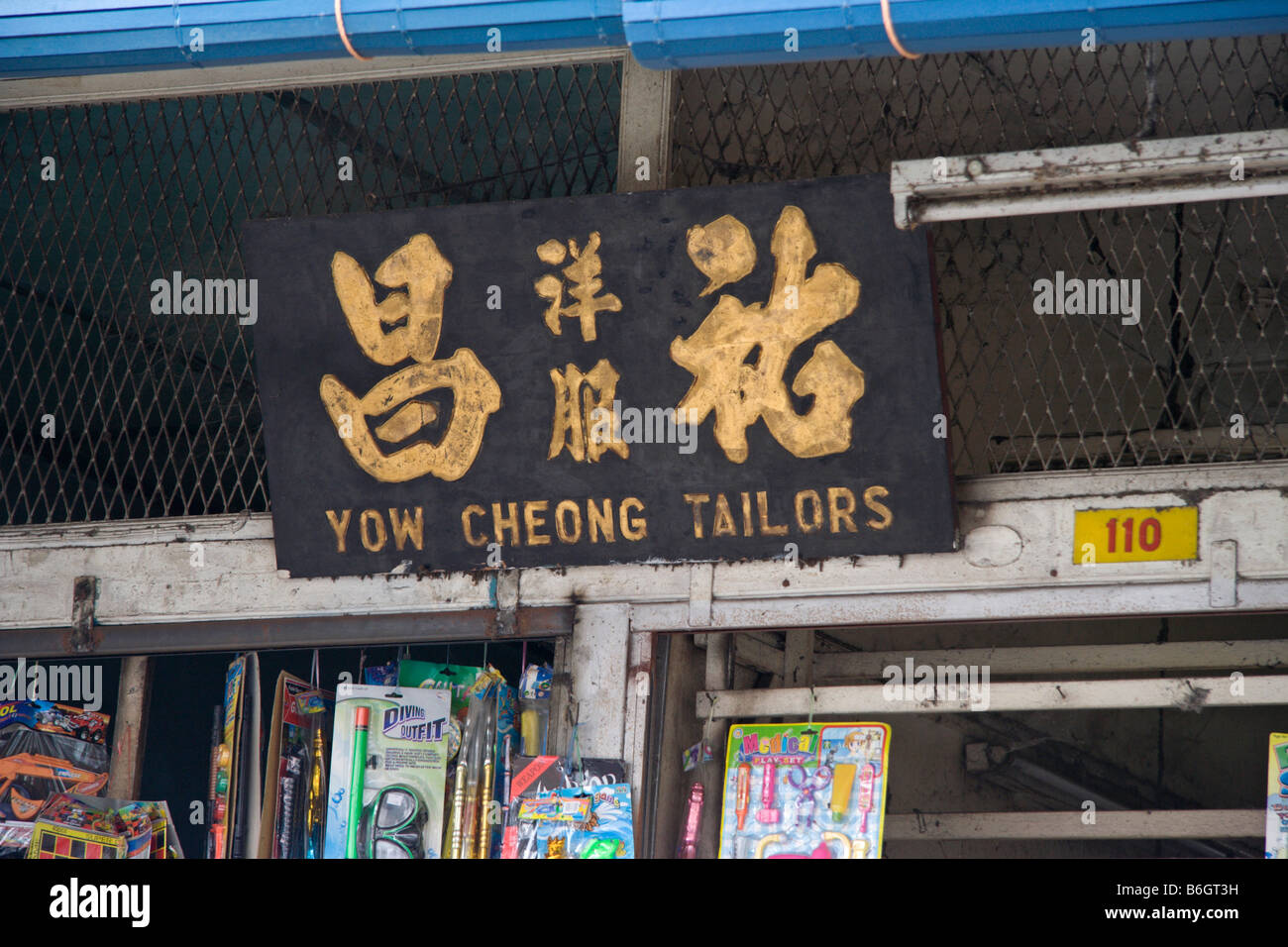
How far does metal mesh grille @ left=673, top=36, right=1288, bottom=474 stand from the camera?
707 centimetres

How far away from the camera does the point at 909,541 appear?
5.78m

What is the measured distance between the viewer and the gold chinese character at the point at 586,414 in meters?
6.09

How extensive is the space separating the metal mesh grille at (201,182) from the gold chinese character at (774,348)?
125 cm

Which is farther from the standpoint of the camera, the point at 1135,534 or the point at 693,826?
the point at 693,826

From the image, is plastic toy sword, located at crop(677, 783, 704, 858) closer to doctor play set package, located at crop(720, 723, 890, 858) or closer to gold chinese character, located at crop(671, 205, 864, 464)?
doctor play set package, located at crop(720, 723, 890, 858)

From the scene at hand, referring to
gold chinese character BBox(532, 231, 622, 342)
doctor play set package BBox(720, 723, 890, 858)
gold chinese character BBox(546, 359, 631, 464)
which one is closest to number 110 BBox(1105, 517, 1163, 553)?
doctor play set package BBox(720, 723, 890, 858)

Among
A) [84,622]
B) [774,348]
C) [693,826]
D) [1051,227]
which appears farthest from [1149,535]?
[84,622]

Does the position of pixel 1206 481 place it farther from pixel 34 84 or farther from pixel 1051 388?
pixel 34 84

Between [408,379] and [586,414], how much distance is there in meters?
0.84

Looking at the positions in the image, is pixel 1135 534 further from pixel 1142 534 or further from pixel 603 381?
pixel 603 381

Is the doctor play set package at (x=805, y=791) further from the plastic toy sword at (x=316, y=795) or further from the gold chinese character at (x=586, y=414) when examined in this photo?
the plastic toy sword at (x=316, y=795)

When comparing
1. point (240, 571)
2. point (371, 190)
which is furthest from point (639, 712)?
point (371, 190)

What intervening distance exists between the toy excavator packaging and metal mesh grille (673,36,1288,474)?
387 centimetres

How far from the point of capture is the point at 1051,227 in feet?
27.4
